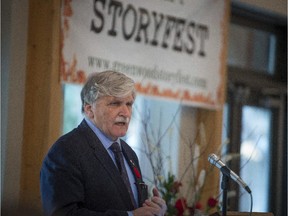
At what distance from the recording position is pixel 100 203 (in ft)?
8.59

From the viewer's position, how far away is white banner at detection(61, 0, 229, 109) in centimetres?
414

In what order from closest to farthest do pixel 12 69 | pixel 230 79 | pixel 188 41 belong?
pixel 12 69 < pixel 188 41 < pixel 230 79

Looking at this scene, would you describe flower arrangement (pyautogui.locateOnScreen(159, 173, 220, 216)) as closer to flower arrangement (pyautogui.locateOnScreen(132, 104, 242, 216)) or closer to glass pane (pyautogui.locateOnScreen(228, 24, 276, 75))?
flower arrangement (pyautogui.locateOnScreen(132, 104, 242, 216))

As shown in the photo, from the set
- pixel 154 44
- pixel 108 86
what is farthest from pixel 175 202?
pixel 154 44

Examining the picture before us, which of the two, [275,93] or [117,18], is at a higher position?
[117,18]

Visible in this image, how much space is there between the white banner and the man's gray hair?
4.11 feet

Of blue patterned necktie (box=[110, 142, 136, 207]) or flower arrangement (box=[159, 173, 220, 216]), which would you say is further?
flower arrangement (box=[159, 173, 220, 216])

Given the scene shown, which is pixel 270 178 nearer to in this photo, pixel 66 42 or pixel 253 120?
pixel 253 120

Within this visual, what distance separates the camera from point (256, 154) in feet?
20.8

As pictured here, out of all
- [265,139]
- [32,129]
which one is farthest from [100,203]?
[265,139]

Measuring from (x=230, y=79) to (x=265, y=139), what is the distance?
2.69 ft

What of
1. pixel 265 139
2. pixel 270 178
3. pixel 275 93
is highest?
pixel 275 93

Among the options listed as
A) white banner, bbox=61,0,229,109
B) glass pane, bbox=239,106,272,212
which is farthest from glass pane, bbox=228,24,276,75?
white banner, bbox=61,0,229,109

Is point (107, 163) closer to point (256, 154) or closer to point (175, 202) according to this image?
point (175, 202)
